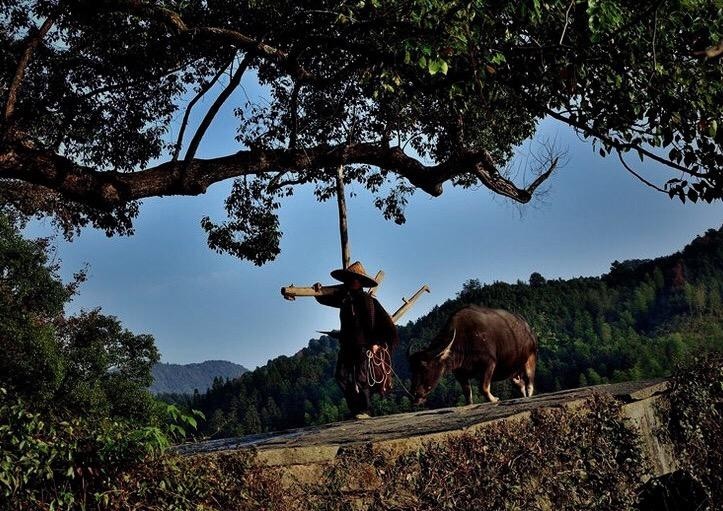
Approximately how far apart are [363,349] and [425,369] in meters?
2.09

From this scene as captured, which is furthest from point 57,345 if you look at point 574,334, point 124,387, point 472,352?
point 574,334

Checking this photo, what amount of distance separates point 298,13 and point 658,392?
24.5 ft

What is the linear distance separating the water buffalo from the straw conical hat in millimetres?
1753

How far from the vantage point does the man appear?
11.9m

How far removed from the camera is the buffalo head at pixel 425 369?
44.8 feet

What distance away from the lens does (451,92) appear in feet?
33.6

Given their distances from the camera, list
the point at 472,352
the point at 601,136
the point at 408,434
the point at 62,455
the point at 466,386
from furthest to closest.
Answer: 1. the point at 472,352
2. the point at 466,386
3. the point at 601,136
4. the point at 408,434
5. the point at 62,455

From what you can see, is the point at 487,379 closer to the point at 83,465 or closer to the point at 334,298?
the point at 334,298

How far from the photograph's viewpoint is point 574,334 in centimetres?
10469

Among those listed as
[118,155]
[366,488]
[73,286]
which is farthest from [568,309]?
[366,488]

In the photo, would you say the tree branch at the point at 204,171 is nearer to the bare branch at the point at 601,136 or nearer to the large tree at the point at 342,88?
the large tree at the point at 342,88

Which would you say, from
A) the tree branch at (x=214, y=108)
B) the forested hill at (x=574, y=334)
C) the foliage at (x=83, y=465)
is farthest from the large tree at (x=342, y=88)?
the forested hill at (x=574, y=334)

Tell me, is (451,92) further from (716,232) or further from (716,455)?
(716,232)

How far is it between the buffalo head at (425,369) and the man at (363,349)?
1.47 m
